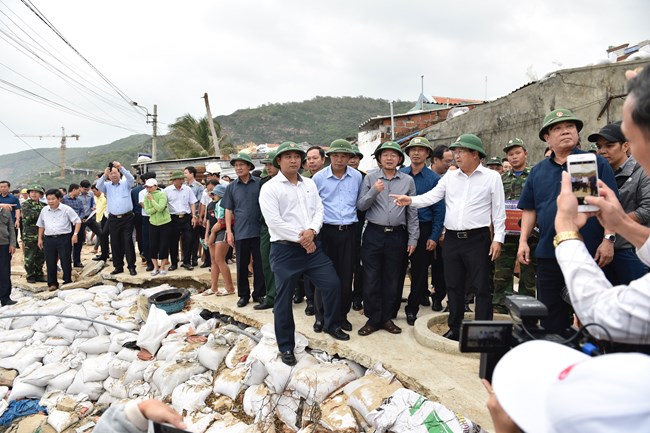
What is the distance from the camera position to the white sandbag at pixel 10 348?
5.65 metres

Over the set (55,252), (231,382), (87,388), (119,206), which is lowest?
(87,388)

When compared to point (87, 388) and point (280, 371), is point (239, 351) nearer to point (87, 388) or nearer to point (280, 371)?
point (280, 371)

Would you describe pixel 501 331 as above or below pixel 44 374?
above

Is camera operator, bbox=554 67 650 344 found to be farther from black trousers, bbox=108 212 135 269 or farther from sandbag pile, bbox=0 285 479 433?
black trousers, bbox=108 212 135 269

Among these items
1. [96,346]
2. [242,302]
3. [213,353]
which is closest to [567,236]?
[213,353]

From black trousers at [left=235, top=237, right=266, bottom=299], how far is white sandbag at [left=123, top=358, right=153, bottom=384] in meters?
1.42

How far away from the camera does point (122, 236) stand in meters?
7.45

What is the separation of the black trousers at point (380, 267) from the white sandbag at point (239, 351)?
1430 mm

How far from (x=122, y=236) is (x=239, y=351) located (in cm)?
444

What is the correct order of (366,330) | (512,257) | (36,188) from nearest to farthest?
→ 1. (366,330)
2. (512,257)
3. (36,188)

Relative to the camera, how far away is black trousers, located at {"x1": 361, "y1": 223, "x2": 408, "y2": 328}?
380 cm

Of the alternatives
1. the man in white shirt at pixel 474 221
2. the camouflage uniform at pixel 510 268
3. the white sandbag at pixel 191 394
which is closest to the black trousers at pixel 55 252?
the white sandbag at pixel 191 394

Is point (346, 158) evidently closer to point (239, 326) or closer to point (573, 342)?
point (239, 326)

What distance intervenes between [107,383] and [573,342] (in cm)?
534
